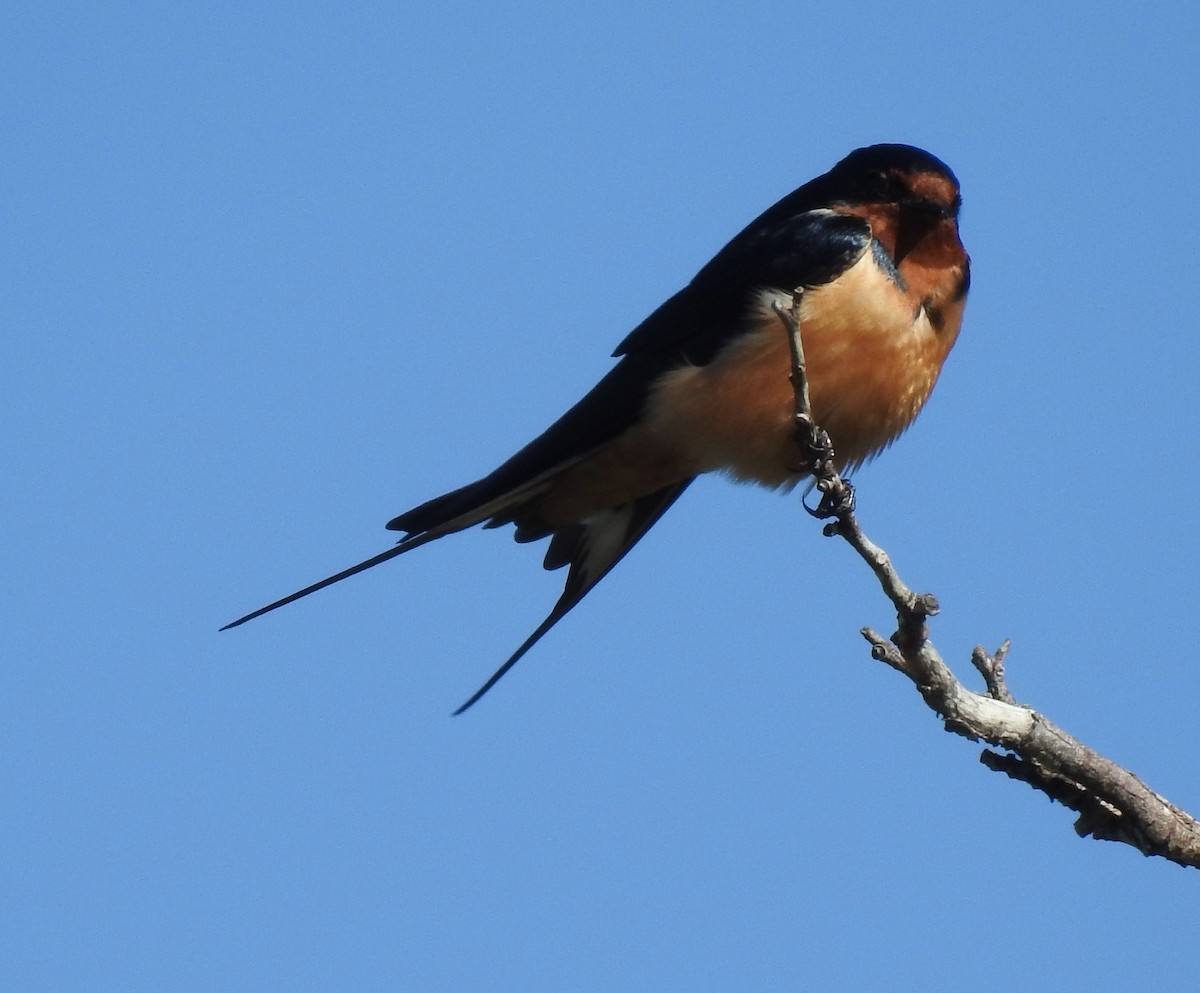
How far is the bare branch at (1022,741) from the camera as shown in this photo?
3.57m

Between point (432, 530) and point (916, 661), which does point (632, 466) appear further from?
point (916, 661)

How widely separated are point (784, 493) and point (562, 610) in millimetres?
715

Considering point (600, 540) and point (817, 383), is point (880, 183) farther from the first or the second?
point (600, 540)

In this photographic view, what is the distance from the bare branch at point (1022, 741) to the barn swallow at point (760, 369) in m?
0.71

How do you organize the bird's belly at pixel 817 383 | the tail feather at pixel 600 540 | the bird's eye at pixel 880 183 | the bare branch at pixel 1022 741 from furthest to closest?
the tail feather at pixel 600 540 → the bird's eye at pixel 880 183 → the bird's belly at pixel 817 383 → the bare branch at pixel 1022 741

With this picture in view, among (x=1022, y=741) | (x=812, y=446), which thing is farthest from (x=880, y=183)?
(x=1022, y=741)

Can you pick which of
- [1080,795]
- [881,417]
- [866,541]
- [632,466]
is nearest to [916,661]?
[866,541]

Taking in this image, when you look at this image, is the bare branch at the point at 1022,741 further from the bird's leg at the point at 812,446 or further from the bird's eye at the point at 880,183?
the bird's eye at the point at 880,183

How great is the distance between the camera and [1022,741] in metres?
3.66

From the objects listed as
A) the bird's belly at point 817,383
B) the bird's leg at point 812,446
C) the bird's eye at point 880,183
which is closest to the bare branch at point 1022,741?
the bird's leg at point 812,446

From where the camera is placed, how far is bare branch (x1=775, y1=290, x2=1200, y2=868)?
11.7 ft

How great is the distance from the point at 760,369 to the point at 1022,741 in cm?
130

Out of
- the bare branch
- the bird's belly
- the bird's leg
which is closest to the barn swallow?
the bird's belly

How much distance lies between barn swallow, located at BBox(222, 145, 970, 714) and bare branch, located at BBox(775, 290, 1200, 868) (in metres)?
0.71
